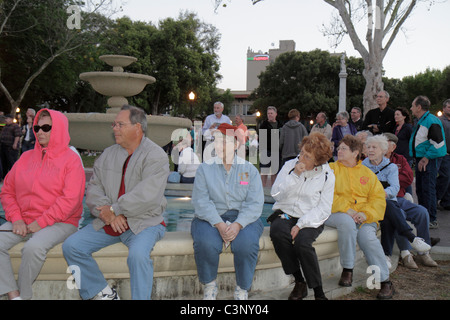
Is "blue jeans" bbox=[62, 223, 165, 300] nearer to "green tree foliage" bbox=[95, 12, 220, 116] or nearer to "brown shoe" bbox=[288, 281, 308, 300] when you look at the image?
"brown shoe" bbox=[288, 281, 308, 300]

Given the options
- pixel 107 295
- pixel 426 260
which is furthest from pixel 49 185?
pixel 426 260

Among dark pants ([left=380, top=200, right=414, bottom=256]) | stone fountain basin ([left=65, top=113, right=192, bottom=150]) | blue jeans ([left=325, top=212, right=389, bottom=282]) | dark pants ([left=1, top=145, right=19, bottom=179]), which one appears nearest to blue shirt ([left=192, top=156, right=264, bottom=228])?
blue jeans ([left=325, top=212, right=389, bottom=282])

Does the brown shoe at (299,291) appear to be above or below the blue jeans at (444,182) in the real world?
below

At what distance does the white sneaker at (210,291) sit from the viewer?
349 centimetres

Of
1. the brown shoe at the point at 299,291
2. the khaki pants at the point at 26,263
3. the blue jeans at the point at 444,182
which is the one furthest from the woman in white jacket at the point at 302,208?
the blue jeans at the point at 444,182

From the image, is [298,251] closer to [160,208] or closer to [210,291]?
[210,291]

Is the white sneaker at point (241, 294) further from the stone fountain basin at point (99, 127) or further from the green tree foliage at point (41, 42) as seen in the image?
the green tree foliage at point (41, 42)

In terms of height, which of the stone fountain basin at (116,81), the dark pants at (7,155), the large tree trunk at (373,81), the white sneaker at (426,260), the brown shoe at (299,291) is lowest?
the white sneaker at (426,260)

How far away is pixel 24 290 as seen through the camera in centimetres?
324

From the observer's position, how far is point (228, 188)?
13.0 ft

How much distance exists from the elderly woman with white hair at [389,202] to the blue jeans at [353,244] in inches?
25.5

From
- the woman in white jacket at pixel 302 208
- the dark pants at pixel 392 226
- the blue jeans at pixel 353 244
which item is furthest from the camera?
the dark pants at pixel 392 226
